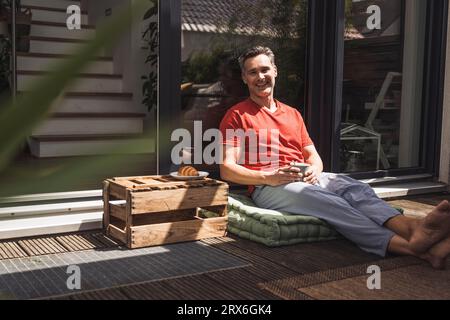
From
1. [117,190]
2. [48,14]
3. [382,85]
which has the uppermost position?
[48,14]

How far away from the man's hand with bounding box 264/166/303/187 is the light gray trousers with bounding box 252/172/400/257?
0.04m

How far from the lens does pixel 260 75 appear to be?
304 centimetres

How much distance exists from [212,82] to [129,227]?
1.44m

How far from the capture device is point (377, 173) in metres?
4.33

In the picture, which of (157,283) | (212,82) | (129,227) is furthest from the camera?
(212,82)

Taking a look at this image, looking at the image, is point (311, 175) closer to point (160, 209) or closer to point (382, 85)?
point (160, 209)

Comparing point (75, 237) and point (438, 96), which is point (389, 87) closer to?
point (438, 96)

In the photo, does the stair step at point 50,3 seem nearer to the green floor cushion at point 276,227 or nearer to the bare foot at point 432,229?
the green floor cushion at point 276,227

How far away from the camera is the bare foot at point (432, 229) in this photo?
2219mm

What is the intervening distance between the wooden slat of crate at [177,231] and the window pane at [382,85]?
1.58 meters

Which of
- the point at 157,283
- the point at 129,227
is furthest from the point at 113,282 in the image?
the point at 129,227

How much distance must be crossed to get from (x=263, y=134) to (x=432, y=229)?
1.08 metres

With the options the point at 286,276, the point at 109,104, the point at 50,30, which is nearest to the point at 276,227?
the point at 286,276

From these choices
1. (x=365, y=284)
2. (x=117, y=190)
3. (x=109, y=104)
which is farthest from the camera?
(x=109, y=104)
